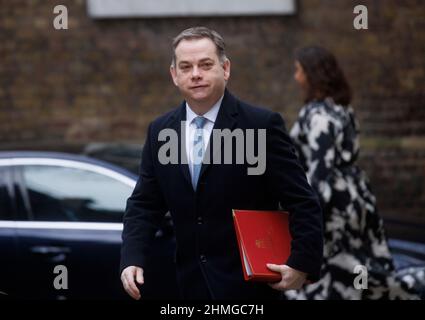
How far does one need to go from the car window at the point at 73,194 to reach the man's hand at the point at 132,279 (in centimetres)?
193

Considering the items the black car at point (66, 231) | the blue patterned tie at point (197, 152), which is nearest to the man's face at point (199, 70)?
the blue patterned tie at point (197, 152)

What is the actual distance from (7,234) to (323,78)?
7.15 ft

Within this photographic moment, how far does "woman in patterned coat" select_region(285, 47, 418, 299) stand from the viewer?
531 cm

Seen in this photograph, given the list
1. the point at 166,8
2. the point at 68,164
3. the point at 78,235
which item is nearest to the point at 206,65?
the point at 78,235

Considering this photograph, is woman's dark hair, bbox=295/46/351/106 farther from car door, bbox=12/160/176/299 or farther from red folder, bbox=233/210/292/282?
red folder, bbox=233/210/292/282

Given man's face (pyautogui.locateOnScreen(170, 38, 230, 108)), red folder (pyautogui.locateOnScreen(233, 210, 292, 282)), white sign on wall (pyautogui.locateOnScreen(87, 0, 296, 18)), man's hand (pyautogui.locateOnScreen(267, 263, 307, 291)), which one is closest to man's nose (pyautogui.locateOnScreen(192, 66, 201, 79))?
man's face (pyautogui.locateOnScreen(170, 38, 230, 108))

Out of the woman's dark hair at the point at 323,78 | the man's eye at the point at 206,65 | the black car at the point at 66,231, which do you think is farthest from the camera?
the woman's dark hair at the point at 323,78

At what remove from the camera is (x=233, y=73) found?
9.48 m

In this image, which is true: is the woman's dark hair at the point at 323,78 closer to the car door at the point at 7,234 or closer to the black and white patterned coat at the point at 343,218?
the black and white patterned coat at the point at 343,218

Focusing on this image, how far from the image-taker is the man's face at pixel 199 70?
3264mm

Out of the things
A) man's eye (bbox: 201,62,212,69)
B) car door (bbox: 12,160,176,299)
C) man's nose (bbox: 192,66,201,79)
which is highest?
man's eye (bbox: 201,62,212,69)

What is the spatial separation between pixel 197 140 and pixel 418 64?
22.2 feet

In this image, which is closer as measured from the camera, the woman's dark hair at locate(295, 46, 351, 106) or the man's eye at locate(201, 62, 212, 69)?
the man's eye at locate(201, 62, 212, 69)
